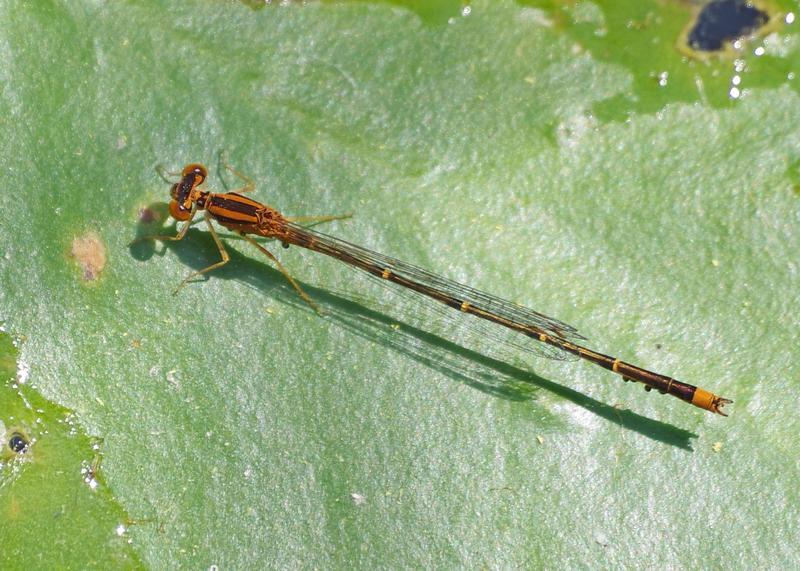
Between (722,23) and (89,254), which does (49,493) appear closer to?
(89,254)

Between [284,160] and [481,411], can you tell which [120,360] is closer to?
[284,160]

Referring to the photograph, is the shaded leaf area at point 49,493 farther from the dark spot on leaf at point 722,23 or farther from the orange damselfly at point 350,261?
the dark spot on leaf at point 722,23

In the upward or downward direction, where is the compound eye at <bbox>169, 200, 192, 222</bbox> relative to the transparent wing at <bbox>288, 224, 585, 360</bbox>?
downward

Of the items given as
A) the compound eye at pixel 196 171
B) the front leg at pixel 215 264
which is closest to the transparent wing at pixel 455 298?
the front leg at pixel 215 264

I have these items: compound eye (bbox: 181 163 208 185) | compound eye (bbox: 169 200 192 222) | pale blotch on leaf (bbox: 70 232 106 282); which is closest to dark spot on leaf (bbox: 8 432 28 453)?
pale blotch on leaf (bbox: 70 232 106 282)

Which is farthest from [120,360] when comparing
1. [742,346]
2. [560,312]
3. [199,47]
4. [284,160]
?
[742,346]

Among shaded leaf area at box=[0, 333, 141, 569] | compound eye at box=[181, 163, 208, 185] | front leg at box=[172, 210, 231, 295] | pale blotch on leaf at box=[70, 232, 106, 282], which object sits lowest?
shaded leaf area at box=[0, 333, 141, 569]

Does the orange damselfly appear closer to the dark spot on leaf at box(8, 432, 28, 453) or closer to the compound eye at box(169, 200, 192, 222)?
Result: the compound eye at box(169, 200, 192, 222)
